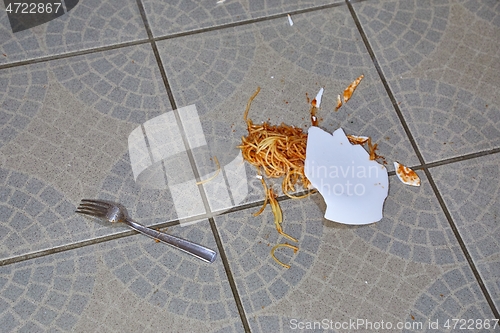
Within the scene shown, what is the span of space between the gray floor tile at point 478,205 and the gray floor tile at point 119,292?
0.62m

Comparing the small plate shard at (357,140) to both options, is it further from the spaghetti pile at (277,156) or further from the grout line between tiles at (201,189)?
the grout line between tiles at (201,189)

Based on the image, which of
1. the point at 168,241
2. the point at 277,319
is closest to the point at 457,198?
the point at 277,319

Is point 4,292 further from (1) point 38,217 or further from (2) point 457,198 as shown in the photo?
(2) point 457,198

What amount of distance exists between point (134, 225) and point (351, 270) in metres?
0.54

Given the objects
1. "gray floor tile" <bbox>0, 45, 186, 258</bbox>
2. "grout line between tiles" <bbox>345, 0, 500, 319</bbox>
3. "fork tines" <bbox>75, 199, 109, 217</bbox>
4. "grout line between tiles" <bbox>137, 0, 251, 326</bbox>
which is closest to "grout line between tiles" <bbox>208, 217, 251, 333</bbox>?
"grout line between tiles" <bbox>137, 0, 251, 326</bbox>

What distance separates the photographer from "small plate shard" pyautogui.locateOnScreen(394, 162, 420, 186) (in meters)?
1.49

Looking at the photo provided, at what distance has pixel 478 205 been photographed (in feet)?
4.86

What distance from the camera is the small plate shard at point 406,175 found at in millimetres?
1493

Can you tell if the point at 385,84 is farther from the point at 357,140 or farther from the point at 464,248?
the point at 464,248

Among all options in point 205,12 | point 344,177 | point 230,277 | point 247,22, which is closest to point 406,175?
point 344,177

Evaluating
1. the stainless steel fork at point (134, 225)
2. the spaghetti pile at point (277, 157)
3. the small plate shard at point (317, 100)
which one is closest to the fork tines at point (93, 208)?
the stainless steel fork at point (134, 225)

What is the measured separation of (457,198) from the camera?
1.49m

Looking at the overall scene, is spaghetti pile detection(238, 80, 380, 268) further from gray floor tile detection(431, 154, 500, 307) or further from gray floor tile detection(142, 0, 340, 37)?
gray floor tile detection(142, 0, 340, 37)

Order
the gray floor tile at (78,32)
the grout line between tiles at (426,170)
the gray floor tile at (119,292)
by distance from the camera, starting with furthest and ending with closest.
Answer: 1. the gray floor tile at (78,32)
2. the grout line between tiles at (426,170)
3. the gray floor tile at (119,292)
